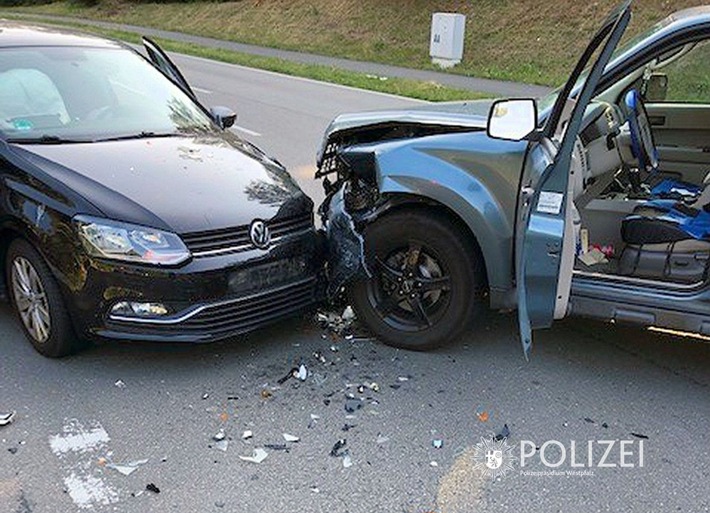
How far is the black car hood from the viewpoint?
380 centimetres

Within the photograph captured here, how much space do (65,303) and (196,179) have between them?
97cm

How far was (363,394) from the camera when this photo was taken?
3799 millimetres

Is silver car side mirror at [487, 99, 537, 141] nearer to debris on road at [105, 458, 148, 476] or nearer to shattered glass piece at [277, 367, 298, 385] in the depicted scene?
shattered glass piece at [277, 367, 298, 385]

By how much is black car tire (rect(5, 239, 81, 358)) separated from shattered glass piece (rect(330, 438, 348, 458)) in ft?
5.16

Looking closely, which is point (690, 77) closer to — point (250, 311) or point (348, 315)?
point (348, 315)

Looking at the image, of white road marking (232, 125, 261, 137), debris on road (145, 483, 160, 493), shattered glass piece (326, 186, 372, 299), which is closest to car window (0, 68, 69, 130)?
shattered glass piece (326, 186, 372, 299)

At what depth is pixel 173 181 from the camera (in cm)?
408

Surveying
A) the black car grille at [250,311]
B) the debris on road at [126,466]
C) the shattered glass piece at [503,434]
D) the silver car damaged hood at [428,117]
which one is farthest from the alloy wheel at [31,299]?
the shattered glass piece at [503,434]

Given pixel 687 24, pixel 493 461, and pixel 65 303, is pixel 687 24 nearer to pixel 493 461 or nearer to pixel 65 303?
pixel 493 461

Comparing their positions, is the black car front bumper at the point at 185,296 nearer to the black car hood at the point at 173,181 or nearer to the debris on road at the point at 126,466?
the black car hood at the point at 173,181

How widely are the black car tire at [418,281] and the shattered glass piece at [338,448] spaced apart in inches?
37.9

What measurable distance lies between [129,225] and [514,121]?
6.45 feet

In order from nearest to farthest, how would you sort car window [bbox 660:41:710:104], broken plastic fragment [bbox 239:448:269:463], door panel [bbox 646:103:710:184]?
broken plastic fragment [bbox 239:448:269:463]
car window [bbox 660:41:710:104]
door panel [bbox 646:103:710:184]

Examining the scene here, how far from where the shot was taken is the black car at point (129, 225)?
12.2 ft
